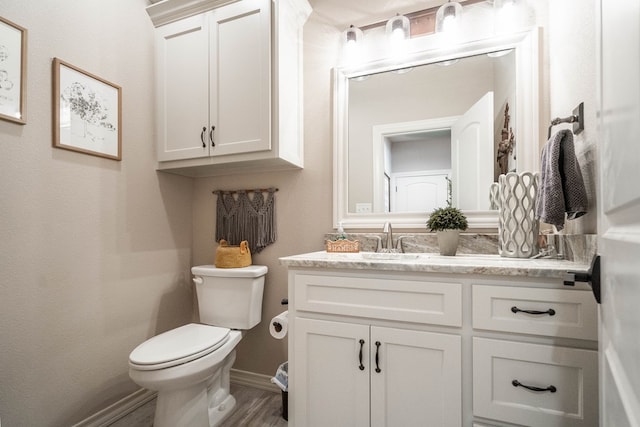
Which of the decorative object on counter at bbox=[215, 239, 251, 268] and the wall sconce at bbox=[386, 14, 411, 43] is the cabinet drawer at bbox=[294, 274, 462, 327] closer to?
the decorative object on counter at bbox=[215, 239, 251, 268]

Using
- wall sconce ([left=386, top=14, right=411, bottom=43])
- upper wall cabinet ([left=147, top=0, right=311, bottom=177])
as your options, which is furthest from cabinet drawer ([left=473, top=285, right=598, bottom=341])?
wall sconce ([left=386, top=14, right=411, bottom=43])

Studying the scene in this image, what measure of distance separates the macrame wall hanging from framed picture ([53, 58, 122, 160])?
0.68 meters

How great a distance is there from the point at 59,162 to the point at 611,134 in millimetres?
1977

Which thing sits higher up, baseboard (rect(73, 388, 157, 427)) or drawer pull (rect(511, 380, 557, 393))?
drawer pull (rect(511, 380, 557, 393))

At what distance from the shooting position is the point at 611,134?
0.48 meters

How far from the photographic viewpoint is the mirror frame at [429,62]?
150 centimetres

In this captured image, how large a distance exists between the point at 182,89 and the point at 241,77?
43cm

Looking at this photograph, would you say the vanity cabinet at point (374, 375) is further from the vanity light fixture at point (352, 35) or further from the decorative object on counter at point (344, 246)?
the vanity light fixture at point (352, 35)

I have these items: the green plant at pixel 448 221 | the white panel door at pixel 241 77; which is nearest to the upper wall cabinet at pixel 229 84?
the white panel door at pixel 241 77

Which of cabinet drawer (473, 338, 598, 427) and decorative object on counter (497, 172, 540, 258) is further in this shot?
decorative object on counter (497, 172, 540, 258)

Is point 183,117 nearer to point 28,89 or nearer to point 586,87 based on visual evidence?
point 28,89

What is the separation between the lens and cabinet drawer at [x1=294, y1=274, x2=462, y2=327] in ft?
3.62

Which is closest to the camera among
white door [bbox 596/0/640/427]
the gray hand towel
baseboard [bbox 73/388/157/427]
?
white door [bbox 596/0/640/427]

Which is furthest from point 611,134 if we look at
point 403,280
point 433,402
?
point 433,402
